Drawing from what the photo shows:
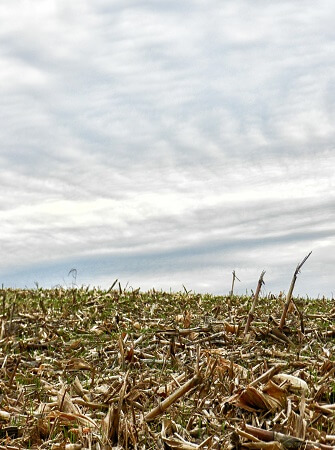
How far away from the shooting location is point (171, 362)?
19.7ft

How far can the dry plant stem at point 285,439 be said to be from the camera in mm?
3902

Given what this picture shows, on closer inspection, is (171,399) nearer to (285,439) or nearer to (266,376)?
(266,376)

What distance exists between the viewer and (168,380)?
212 inches

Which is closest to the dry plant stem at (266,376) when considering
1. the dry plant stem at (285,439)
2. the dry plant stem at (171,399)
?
the dry plant stem at (171,399)

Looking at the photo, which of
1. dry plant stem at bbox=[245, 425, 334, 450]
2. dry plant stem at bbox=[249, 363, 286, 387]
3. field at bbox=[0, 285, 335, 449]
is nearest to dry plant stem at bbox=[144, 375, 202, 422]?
field at bbox=[0, 285, 335, 449]

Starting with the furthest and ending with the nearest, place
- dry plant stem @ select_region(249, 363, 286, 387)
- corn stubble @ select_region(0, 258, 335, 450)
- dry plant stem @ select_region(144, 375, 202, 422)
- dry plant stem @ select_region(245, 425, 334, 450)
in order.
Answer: dry plant stem @ select_region(249, 363, 286, 387), dry plant stem @ select_region(144, 375, 202, 422), corn stubble @ select_region(0, 258, 335, 450), dry plant stem @ select_region(245, 425, 334, 450)

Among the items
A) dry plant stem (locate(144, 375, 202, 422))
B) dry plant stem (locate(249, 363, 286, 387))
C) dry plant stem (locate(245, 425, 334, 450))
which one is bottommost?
dry plant stem (locate(245, 425, 334, 450))

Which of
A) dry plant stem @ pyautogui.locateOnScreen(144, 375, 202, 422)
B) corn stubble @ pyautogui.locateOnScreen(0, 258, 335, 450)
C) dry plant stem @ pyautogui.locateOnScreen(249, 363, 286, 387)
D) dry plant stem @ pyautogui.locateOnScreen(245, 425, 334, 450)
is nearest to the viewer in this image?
dry plant stem @ pyautogui.locateOnScreen(245, 425, 334, 450)

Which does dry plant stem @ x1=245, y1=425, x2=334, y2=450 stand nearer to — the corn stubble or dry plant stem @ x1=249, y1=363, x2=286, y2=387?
the corn stubble

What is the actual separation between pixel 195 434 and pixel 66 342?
11.5 ft

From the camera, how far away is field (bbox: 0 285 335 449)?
427 centimetres

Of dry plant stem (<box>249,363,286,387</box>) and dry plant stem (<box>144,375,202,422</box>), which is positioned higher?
dry plant stem (<box>249,363,286,387</box>)

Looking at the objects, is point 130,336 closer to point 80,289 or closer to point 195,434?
point 195,434

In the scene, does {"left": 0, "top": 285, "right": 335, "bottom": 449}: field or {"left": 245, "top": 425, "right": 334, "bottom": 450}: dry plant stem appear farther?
{"left": 0, "top": 285, "right": 335, "bottom": 449}: field
